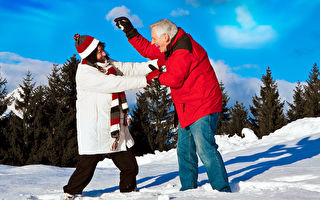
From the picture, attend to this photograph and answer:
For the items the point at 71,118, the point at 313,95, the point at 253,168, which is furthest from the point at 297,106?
the point at 253,168

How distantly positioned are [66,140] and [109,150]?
2568 cm

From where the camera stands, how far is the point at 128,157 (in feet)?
11.7

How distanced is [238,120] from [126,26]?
35.8 metres

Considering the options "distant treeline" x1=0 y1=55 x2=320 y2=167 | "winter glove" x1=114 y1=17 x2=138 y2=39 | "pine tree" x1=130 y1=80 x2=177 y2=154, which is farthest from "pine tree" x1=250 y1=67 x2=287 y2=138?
"winter glove" x1=114 y1=17 x2=138 y2=39

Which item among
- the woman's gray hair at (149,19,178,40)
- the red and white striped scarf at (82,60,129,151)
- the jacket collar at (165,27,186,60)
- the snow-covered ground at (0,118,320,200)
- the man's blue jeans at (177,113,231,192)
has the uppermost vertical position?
the woman's gray hair at (149,19,178,40)

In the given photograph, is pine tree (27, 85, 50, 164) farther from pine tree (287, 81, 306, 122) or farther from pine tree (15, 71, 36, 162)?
pine tree (287, 81, 306, 122)

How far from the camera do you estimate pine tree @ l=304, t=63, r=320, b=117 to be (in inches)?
1441

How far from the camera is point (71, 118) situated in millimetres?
28094

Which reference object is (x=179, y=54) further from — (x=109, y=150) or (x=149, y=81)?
(x=109, y=150)

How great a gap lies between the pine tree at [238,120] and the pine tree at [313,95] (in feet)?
23.1

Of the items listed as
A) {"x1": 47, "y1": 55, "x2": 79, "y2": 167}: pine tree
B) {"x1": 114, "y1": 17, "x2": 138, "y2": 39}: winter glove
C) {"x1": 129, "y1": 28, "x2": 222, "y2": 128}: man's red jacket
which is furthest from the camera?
{"x1": 47, "y1": 55, "x2": 79, "y2": 167}: pine tree

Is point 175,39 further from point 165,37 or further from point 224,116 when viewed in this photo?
point 224,116

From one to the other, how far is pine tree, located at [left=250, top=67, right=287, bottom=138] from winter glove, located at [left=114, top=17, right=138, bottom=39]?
32.9m

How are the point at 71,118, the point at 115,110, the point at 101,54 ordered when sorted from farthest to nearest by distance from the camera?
the point at 71,118, the point at 101,54, the point at 115,110
